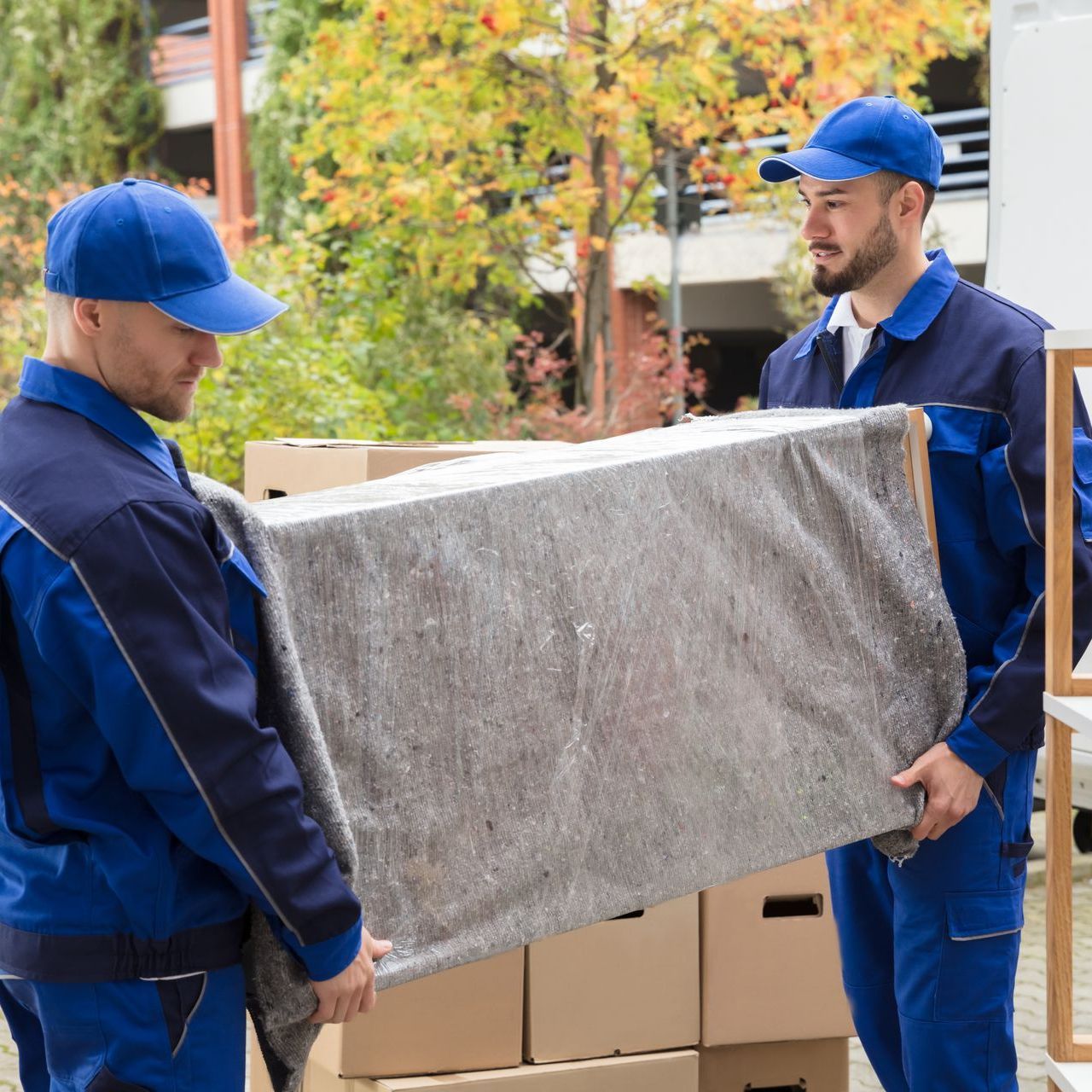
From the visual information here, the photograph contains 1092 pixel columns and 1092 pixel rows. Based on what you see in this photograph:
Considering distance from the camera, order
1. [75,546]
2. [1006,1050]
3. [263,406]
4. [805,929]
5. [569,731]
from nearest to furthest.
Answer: [75,546]
[569,731]
[1006,1050]
[805,929]
[263,406]

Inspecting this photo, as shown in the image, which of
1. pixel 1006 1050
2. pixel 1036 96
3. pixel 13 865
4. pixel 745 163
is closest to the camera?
pixel 13 865

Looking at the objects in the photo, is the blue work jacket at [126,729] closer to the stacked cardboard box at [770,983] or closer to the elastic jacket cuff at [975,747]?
the elastic jacket cuff at [975,747]

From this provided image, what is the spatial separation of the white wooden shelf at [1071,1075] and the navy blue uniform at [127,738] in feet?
3.00

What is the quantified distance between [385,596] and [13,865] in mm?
556

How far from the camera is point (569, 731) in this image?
2.13 metres

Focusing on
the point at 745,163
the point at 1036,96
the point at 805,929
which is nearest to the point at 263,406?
the point at 745,163

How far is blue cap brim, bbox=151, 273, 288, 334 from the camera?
1857 millimetres

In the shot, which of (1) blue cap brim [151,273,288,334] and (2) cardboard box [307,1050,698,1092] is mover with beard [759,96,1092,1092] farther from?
(1) blue cap brim [151,273,288,334]

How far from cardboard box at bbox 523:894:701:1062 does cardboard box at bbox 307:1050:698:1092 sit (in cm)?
4

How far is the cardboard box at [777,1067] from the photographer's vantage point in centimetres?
337

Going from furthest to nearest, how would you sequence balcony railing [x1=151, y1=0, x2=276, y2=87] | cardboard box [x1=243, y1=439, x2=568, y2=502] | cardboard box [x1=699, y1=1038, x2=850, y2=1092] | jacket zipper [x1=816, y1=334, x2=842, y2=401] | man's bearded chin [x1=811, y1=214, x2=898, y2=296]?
1. balcony railing [x1=151, y1=0, x2=276, y2=87]
2. cardboard box [x1=699, y1=1038, x2=850, y2=1092]
3. cardboard box [x1=243, y1=439, x2=568, y2=502]
4. jacket zipper [x1=816, y1=334, x2=842, y2=401]
5. man's bearded chin [x1=811, y1=214, x2=898, y2=296]

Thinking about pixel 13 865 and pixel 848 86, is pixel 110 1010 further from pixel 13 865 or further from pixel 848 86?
pixel 848 86

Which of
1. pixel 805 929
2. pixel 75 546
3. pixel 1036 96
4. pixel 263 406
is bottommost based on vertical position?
pixel 805 929

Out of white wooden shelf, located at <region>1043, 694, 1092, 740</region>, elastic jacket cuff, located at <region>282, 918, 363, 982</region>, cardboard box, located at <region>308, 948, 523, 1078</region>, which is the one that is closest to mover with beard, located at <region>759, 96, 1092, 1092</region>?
white wooden shelf, located at <region>1043, 694, 1092, 740</region>
